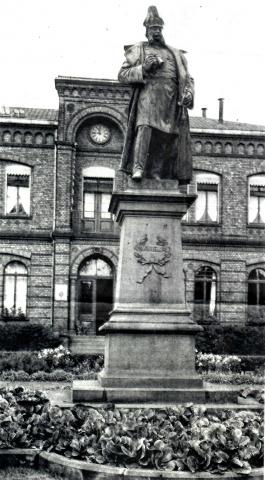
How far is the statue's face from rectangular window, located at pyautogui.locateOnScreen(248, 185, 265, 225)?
70.2ft

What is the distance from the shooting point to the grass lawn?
526 centimetres

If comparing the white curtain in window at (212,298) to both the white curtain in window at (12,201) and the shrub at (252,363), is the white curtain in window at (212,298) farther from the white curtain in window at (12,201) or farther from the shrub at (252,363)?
the shrub at (252,363)

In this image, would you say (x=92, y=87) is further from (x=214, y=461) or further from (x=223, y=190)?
(x=214, y=461)

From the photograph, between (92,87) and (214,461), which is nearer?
(214,461)

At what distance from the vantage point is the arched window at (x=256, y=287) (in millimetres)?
27812

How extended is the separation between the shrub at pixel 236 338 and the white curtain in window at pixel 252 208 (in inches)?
195

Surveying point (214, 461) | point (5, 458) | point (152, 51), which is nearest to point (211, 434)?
point (214, 461)

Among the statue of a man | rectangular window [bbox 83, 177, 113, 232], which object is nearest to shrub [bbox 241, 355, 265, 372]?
the statue of a man

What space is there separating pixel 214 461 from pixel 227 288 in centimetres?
2275

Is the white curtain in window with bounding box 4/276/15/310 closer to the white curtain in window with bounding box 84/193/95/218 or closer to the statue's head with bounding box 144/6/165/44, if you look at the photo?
the white curtain in window with bounding box 84/193/95/218

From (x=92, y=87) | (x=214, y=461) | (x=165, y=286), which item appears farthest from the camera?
(x=92, y=87)

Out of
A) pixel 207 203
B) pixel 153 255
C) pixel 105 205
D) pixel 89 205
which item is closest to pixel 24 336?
pixel 89 205

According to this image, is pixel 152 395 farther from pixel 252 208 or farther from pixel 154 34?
pixel 252 208

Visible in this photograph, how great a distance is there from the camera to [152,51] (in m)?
7.79
